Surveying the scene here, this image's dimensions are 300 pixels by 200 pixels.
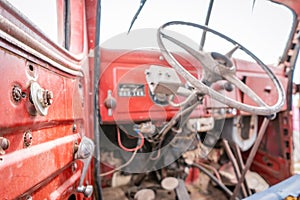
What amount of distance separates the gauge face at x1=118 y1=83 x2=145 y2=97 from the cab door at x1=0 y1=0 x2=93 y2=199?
1.25ft

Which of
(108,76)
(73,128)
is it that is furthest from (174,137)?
(73,128)

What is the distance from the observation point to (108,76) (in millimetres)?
1113

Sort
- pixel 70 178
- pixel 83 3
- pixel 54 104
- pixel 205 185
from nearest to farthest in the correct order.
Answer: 1. pixel 54 104
2. pixel 70 178
3. pixel 83 3
4. pixel 205 185

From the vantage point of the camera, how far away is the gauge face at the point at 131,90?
1129mm

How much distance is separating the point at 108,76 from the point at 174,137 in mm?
604

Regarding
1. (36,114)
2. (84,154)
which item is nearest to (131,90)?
(84,154)

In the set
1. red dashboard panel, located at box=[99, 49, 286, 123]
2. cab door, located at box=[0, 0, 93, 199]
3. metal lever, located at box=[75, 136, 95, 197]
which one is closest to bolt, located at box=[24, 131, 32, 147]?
cab door, located at box=[0, 0, 93, 199]

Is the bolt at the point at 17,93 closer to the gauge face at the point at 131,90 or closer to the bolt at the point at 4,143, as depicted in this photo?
the bolt at the point at 4,143

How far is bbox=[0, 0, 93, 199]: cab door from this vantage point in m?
0.36

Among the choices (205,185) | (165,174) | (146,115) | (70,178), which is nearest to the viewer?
(70,178)

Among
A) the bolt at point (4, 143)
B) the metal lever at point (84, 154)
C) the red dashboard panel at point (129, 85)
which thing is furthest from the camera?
the red dashboard panel at point (129, 85)

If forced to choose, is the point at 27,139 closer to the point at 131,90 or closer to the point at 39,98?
the point at 39,98

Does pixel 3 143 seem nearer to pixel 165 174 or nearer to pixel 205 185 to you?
pixel 165 174

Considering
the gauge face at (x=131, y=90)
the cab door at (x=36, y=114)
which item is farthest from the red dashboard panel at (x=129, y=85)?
the cab door at (x=36, y=114)
